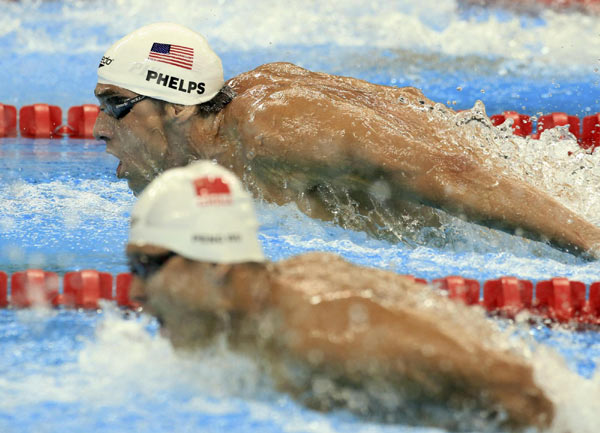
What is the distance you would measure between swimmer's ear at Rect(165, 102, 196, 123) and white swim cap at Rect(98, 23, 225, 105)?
18 mm

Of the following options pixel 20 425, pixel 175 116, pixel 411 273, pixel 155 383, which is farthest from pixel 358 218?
pixel 20 425

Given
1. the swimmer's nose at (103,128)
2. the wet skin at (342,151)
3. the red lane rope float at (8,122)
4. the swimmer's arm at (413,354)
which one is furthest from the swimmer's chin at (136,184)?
the red lane rope float at (8,122)

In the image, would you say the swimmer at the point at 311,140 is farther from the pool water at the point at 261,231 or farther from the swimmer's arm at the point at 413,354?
the swimmer's arm at the point at 413,354

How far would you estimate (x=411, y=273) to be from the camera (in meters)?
2.82

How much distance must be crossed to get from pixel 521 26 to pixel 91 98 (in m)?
4.00

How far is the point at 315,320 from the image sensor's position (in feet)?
5.33

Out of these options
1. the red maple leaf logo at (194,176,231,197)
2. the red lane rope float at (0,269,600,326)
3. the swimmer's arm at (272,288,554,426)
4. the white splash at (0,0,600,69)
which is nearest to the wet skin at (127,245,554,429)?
the swimmer's arm at (272,288,554,426)

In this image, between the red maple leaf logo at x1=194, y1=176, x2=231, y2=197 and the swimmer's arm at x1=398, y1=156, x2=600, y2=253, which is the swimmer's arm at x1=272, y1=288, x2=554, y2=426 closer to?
the red maple leaf logo at x1=194, y1=176, x2=231, y2=197

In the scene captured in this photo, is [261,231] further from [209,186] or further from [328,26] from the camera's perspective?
[328,26]

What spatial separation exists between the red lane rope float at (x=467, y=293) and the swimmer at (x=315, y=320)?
88cm

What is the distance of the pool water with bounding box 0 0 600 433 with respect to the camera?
5.81ft

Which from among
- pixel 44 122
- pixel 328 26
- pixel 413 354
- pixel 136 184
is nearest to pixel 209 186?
pixel 413 354

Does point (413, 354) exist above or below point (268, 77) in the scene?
below

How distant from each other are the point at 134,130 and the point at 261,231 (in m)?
0.59
